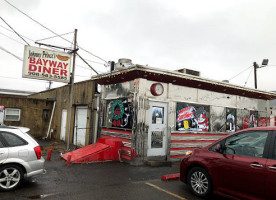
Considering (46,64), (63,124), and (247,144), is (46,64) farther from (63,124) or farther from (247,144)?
(247,144)

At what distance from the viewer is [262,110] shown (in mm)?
13961

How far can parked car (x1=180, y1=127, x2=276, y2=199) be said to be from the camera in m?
3.87

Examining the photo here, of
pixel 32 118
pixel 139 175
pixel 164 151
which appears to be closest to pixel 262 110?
pixel 164 151

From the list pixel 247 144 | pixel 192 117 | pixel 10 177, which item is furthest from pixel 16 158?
pixel 192 117

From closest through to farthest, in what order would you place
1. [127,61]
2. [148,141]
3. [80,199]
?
[80,199] < [148,141] < [127,61]

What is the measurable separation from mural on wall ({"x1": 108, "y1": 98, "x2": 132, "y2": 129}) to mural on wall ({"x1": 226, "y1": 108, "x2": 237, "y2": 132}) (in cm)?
619

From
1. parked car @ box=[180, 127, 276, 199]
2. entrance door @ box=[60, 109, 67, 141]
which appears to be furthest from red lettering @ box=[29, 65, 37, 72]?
parked car @ box=[180, 127, 276, 199]

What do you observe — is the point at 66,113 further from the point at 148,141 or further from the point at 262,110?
the point at 262,110

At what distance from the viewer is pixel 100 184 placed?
588cm

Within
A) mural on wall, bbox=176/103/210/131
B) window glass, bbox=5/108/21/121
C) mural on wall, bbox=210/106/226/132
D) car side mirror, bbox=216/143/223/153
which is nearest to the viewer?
car side mirror, bbox=216/143/223/153

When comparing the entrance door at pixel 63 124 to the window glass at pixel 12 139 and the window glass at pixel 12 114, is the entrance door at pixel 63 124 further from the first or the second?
the window glass at pixel 12 139

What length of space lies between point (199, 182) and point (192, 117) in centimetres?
564

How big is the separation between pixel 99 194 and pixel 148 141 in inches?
159

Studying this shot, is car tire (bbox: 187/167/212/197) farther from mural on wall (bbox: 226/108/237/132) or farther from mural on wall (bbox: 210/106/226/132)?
mural on wall (bbox: 226/108/237/132)
